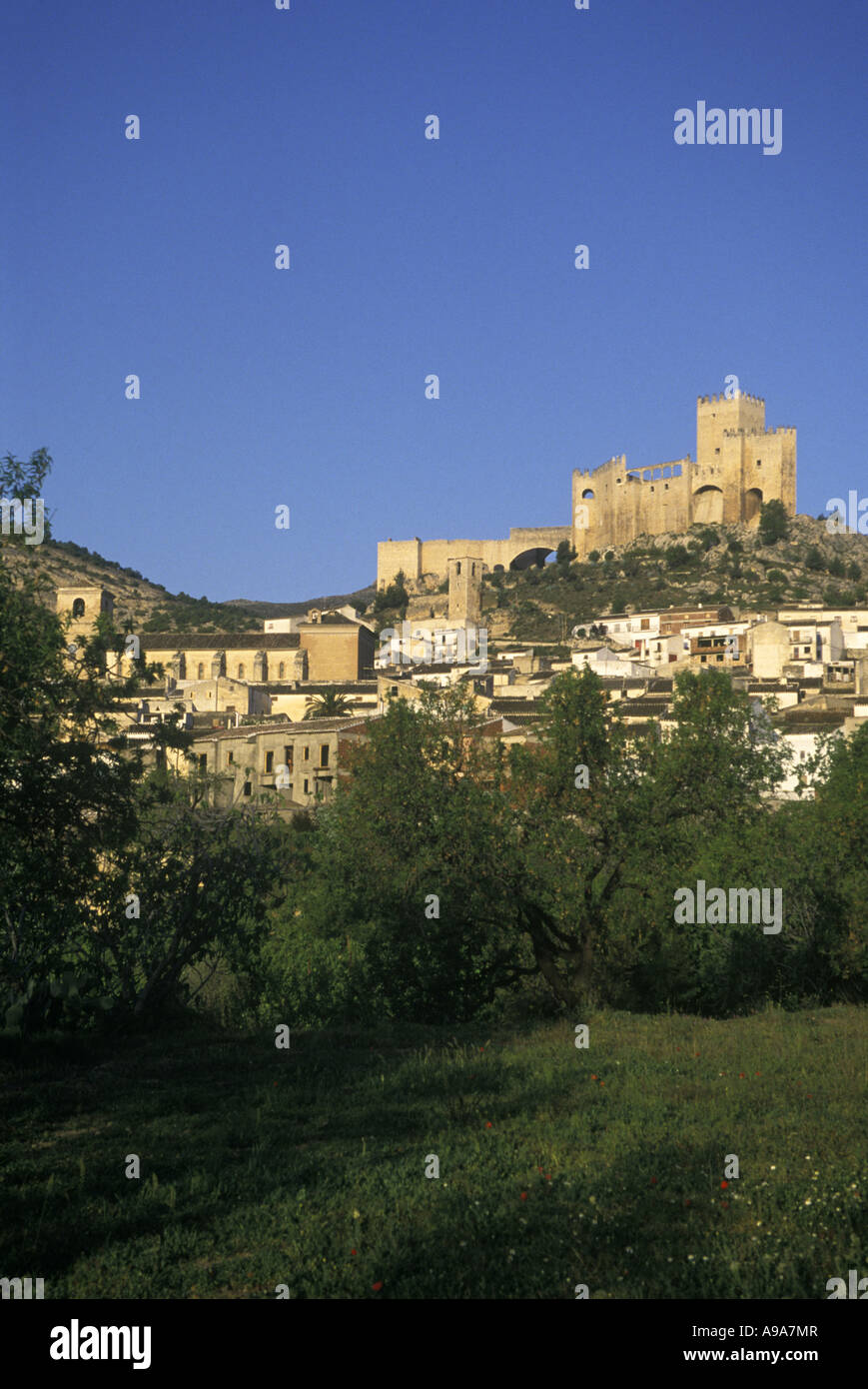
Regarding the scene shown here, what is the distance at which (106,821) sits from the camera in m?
10.5

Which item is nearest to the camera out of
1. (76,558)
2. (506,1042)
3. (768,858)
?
(506,1042)

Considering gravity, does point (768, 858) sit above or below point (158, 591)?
below

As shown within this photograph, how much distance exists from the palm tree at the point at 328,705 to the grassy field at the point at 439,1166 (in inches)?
1583

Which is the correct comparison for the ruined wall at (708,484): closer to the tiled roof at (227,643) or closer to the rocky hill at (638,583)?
the rocky hill at (638,583)

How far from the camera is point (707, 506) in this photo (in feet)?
401

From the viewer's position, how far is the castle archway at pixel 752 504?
121188 millimetres

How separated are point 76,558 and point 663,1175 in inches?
5027

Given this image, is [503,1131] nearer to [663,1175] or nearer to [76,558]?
[663,1175]

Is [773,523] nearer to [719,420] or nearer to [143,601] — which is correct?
[719,420]

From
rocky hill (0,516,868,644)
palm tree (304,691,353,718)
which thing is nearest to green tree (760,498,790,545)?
rocky hill (0,516,868,644)

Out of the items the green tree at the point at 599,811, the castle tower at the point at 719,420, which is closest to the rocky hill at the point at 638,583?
the castle tower at the point at 719,420

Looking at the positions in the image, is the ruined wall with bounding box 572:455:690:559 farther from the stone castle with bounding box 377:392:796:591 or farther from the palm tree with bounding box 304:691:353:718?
the palm tree with bounding box 304:691:353:718
